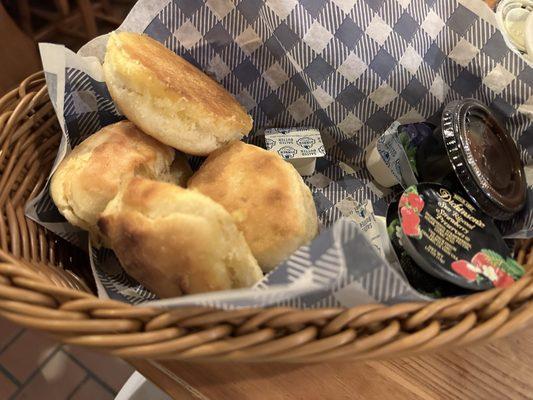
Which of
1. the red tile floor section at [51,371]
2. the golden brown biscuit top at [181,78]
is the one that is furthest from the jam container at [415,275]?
the red tile floor section at [51,371]

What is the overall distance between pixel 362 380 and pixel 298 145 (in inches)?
19.9

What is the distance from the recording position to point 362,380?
747 mm

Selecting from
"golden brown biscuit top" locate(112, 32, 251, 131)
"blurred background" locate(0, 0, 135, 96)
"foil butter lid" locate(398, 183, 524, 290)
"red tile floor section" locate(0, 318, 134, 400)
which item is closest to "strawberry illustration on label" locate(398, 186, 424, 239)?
"foil butter lid" locate(398, 183, 524, 290)

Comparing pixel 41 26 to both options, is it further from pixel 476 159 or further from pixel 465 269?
pixel 465 269

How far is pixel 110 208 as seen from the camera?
2.46 feet

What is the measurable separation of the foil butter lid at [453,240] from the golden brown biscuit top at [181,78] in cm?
36

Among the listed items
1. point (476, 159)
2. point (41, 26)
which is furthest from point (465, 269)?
point (41, 26)

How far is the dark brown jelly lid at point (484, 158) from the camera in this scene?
926 mm

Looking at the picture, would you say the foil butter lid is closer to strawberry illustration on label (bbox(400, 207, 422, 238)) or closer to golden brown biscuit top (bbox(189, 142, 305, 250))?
strawberry illustration on label (bbox(400, 207, 422, 238))

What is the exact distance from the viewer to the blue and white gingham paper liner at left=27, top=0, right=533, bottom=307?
3.25ft

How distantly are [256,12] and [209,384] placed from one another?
0.73 metres

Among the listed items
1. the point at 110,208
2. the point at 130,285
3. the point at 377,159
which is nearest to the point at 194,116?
Answer: the point at 110,208

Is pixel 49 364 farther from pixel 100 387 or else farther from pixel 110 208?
pixel 110 208

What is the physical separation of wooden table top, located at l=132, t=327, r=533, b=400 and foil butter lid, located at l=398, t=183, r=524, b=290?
0.14 meters
